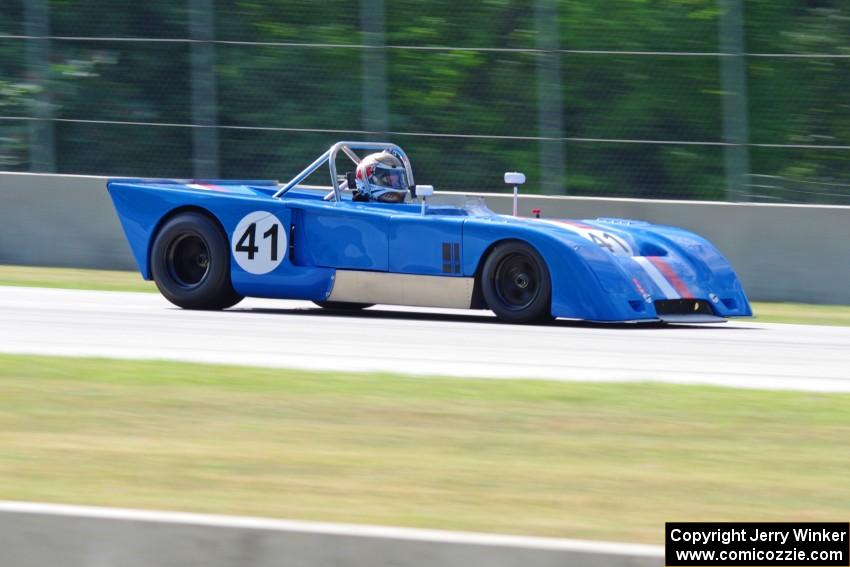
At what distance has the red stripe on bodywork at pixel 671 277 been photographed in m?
11.1

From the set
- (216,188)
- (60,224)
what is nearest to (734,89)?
(216,188)

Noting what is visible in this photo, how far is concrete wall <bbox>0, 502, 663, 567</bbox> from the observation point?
3.85 metres

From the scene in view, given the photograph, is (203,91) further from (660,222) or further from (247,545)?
(247,545)

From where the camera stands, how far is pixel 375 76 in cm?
1680

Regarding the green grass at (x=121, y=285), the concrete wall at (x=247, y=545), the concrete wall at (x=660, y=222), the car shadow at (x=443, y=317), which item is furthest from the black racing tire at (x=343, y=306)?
the concrete wall at (x=247, y=545)

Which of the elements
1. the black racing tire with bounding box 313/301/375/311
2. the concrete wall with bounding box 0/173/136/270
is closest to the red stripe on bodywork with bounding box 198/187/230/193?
the black racing tire with bounding box 313/301/375/311

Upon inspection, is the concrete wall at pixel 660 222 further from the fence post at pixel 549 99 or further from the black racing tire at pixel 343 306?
the black racing tire at pixel 343 306

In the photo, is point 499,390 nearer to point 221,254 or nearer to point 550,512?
point 550,512

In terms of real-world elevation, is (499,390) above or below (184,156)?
below

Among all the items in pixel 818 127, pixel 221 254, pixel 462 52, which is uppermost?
pixel 462 52

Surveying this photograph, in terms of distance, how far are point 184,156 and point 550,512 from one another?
42.8 feet

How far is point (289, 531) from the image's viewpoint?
3.99m

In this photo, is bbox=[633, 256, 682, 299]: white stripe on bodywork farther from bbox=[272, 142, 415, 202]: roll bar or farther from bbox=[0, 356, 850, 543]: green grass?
bbox=[0, 356, 850, 543]: green grass

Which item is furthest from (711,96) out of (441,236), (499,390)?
(499,390)
